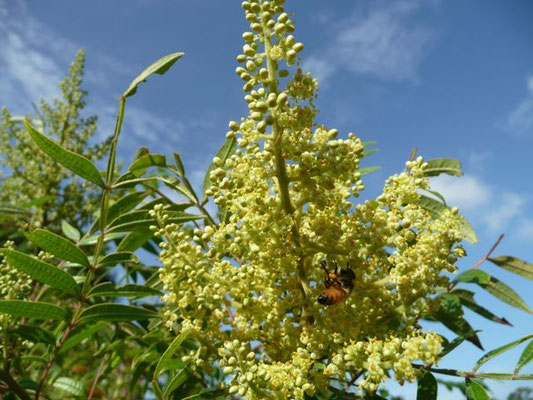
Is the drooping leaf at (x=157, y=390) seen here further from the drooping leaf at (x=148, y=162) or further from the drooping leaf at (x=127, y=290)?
the drooping leaf at (x=148, y=162)

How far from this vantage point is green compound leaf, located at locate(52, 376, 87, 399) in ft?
9.94

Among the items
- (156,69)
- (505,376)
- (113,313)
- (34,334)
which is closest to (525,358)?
(505,376)

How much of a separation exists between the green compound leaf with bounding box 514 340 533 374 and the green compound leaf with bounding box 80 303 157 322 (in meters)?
1.62

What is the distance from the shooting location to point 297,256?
6.52ft

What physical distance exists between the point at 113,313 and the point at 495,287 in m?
1.94

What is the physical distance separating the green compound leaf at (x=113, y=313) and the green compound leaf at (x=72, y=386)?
107 centimetres

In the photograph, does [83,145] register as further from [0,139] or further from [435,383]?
[435,383]

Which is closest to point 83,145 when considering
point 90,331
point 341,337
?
point 90,331

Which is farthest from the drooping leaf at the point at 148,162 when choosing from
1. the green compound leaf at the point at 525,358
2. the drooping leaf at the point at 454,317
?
the green compound leaf at the point at 525,358

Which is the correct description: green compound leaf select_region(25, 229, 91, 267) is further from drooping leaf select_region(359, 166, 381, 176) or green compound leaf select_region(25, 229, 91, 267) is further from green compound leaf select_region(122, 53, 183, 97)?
drooping leaf select_region(359, 166, 381, 176)

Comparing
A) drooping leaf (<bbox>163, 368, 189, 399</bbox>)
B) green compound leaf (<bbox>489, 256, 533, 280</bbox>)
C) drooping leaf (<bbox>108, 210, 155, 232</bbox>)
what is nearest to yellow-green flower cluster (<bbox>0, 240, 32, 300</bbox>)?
drooping leaf (<bbox>108, 210, 155, 232</bbox>)

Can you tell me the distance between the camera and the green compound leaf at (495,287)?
2449 mm

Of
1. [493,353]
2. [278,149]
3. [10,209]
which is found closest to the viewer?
[278,149]

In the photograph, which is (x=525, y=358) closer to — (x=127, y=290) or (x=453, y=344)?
(x=453, y=344)
